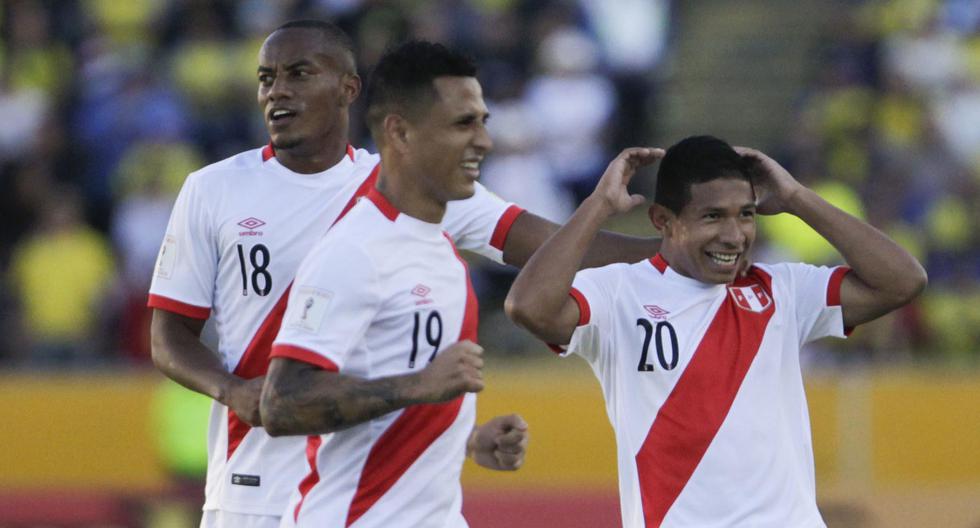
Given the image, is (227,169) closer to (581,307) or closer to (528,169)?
(581,307)

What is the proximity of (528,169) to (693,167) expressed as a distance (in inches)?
314

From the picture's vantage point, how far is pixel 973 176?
14.6 meters

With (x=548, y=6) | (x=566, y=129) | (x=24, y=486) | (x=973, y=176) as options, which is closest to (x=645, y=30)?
(x=548, y=6)

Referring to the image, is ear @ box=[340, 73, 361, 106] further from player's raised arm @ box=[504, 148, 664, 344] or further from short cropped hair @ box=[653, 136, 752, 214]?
short cropped hair @ box=[653, 136, 752, 214]

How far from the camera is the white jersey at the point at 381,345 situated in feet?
17.3

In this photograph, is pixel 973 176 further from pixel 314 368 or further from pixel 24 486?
pixel 314 368

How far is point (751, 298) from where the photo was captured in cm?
623

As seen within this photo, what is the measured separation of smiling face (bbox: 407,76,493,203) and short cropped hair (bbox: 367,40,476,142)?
0.03 m

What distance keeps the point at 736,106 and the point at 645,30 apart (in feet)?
5.80

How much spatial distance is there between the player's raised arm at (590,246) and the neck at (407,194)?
1.09 metres

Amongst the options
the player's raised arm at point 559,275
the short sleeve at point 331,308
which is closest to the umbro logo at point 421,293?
the short sleeve at point 331,308

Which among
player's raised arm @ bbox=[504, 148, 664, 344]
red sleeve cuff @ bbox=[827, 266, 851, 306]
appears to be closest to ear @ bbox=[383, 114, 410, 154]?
player's raised arm @ bbox=[504, 148, 664, 344]

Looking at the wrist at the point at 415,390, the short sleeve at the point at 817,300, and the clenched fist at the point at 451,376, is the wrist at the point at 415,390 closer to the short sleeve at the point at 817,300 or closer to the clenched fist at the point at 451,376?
the clenched fist at the point at 451,376

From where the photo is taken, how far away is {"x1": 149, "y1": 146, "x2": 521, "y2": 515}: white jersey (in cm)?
614
